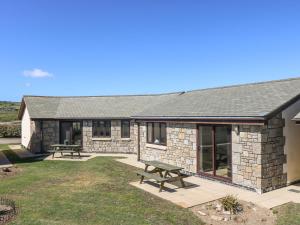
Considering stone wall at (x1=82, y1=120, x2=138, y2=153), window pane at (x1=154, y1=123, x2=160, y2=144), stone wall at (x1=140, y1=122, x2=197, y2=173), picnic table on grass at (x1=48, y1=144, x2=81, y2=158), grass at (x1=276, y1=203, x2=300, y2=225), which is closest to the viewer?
grass at (x1=276, y1=203, x2=300, y2=225)

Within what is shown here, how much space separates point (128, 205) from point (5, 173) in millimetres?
8427

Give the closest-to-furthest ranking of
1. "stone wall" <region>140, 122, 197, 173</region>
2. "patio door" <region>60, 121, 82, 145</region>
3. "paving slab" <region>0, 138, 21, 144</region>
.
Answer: "stone wall" <region>140, 122, 197, 173</region>
"patio door" <region>60, 121, 82, 145</region>
"paving slab" <region>0, 138, 21, 144</region>

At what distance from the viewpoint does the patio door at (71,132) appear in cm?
2333

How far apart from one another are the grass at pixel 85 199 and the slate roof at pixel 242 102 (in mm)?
4053

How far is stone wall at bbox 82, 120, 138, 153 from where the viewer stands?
2255 cm

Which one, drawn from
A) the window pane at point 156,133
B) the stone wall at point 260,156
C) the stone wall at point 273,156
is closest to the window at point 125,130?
the window pane at point 156,133

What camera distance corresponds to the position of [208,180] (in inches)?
503

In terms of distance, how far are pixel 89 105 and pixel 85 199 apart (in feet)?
53.5

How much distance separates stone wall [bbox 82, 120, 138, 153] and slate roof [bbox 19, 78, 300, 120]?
0.84 metres

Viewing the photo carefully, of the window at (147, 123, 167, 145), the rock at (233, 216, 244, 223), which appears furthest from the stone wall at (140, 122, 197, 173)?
the rock at (233, 216, 244, 223)

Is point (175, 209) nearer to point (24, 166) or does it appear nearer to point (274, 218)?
point (274, 218)

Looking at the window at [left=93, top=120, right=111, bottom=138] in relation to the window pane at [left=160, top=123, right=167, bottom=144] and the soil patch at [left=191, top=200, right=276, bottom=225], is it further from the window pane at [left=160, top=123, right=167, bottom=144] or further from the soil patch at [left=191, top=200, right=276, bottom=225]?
the soil patch at [left=191, top=200, right=276, bottom=225]

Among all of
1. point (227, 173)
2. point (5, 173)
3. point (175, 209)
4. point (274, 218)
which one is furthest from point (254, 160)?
point (5, 173)

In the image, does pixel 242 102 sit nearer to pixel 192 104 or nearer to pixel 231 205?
pixel 192 104
